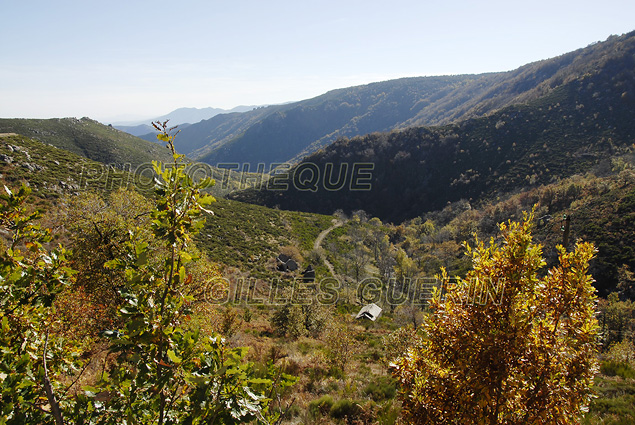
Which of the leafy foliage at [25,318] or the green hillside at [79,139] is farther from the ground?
the green hillside at [79,139]

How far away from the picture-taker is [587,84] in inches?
3078

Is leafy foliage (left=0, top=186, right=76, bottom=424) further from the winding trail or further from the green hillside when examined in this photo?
the green hillside

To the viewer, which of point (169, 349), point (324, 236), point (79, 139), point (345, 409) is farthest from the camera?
point (79, 139)

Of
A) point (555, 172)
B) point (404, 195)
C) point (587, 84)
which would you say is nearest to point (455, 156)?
point (404, 195)

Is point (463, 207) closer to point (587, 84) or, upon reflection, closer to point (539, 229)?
point (539, 229)

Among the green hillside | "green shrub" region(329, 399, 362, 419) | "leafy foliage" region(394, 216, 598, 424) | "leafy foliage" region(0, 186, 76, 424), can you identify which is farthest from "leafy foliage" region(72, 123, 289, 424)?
the green hillside

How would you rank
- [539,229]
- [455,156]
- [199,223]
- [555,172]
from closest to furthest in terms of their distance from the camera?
[199,223], [539,229], [555,172], [455,156]

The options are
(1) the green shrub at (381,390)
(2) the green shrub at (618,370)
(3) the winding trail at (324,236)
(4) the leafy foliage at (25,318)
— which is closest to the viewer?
(4) the leafy foliage at (25,318)

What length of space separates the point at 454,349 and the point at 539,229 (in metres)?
41.6

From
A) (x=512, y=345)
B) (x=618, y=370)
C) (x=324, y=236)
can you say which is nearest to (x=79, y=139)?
(x=324, y=236)

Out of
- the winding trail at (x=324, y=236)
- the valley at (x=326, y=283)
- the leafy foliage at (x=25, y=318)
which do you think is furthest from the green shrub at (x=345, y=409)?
the winding trail at (x=324, y=236)

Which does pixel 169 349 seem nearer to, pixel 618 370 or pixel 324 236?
pixel 618 370

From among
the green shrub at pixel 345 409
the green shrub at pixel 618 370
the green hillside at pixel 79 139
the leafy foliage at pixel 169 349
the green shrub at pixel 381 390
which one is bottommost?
the green shrub at pixel 618 370

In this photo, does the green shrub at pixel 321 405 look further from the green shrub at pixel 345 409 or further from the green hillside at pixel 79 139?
the green hillside at pixel 79 139
